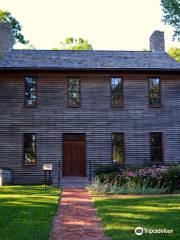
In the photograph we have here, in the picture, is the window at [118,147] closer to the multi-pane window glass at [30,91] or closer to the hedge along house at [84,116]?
the hedge along house at [84,116]

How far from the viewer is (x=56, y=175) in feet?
67.4

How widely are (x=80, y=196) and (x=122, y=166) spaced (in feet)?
21.4

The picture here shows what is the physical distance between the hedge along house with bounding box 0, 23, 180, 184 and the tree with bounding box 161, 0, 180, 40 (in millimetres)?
13408

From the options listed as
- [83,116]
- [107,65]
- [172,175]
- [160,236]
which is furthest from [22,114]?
[160,236]

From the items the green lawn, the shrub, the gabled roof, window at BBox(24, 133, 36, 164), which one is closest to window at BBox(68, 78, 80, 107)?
the gabled roof

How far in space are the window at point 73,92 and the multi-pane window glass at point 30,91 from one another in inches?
83.6

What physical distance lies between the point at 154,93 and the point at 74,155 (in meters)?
6.31

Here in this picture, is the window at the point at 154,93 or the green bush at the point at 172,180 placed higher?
the window at the point at 154,93

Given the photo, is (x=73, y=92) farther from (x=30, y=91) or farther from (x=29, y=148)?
(x=29, y=148)

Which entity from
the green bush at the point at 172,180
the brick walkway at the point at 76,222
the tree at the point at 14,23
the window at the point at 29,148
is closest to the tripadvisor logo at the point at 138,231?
the brick walkway at the point at 76,222

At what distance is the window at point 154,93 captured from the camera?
856 inches

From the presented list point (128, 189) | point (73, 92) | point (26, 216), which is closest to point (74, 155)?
point (73, 92)

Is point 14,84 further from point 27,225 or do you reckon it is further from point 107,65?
point 27,225

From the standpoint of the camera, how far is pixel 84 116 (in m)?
21.1
